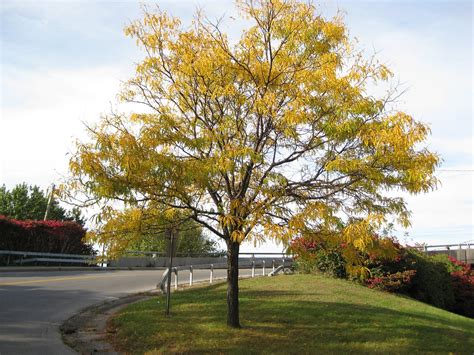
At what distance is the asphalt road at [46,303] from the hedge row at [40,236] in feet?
27.8

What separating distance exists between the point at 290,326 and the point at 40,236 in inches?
904

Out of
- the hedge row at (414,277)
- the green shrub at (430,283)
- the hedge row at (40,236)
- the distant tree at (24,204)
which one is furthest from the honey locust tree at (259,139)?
the distant tree at (24,204)

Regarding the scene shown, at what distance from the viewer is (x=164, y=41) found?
410 inches

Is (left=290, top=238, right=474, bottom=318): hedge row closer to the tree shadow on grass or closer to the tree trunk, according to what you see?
the tree shadow on grass

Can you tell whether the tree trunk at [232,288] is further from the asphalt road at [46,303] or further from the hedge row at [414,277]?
the hedge row at [414,277]

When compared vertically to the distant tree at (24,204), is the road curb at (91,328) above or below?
below

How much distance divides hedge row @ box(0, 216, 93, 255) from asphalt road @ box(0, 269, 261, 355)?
8482 millimetres

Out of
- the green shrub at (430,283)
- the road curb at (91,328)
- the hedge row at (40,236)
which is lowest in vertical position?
the road curb at (91,328)

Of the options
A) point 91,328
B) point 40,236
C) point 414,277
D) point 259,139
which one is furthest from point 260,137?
point 40,236

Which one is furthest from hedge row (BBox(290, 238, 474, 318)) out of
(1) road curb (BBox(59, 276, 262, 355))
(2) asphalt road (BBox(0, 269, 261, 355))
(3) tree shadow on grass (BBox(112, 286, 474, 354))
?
(2) asphalt road (BBox(0, 269, 261, 355))

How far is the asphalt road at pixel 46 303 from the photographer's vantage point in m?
9.25

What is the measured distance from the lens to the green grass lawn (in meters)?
9.16

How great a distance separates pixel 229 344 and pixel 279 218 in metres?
2.41

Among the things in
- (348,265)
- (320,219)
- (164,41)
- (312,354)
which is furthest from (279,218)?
(164,41)
